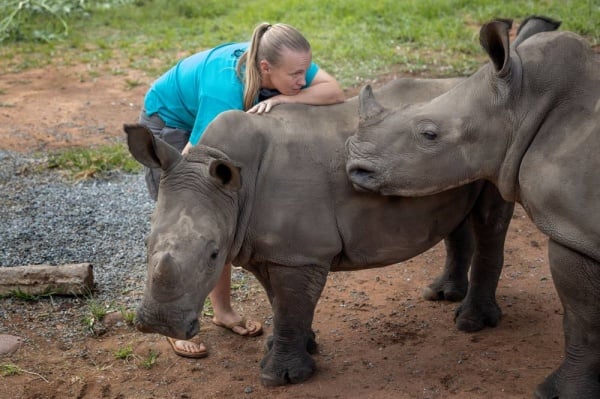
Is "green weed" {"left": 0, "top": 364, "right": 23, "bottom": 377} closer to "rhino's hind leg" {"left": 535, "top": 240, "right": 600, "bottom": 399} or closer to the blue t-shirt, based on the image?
the blue t-shirt

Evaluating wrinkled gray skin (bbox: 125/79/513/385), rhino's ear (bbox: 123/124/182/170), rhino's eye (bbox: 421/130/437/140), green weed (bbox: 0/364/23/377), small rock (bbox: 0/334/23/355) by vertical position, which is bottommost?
small rock (bbox: 0/334/23/355)

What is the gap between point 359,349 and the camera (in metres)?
5.75

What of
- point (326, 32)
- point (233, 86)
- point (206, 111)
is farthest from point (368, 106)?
point (326, 32)

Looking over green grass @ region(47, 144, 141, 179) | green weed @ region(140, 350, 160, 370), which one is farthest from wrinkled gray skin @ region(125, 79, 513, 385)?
green grass @ region(47, 144, 141, 179)

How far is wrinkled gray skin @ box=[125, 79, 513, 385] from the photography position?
4.53 meters

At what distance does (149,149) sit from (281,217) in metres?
0.80

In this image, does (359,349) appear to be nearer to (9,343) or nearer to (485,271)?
(485,271)

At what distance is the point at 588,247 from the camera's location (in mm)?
4363

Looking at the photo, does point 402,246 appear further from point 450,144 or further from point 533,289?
point 533,289

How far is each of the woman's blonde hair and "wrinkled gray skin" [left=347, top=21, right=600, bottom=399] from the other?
782 mm

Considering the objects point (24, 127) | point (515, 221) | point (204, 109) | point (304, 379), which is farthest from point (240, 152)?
point (24, 127)

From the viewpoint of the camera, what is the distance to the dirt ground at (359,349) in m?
5.27

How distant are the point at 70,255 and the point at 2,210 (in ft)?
4.38

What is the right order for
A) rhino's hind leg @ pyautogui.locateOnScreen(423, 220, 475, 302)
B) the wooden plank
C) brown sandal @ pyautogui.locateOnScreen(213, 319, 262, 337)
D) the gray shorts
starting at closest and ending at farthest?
the gray shorts < brown sandal @ pyautogui.locateOnScreen(213, 319, 262, 337) < rhino's hind leg @ pyautogui.locateOnScreen(423, 220, 475, 302) < the wooden plank
